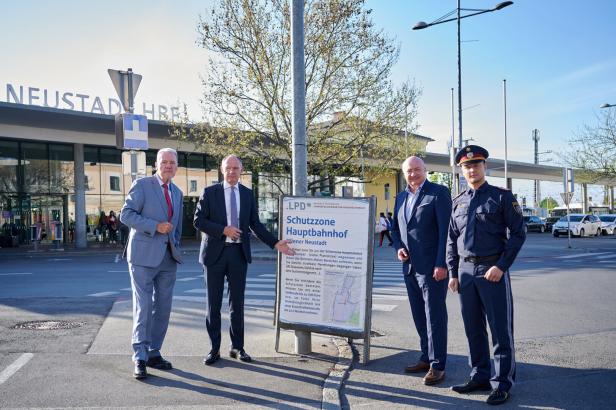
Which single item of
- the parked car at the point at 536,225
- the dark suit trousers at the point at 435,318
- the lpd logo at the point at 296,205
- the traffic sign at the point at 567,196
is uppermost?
the traffic sign at the point at 567,196

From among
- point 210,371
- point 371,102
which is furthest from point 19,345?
point 371,102

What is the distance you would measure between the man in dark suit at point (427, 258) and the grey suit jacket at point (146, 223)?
230cm

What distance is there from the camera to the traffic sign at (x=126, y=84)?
34.6 ft

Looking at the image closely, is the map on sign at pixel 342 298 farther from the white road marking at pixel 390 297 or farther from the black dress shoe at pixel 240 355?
the white road marking at pixel 390 297

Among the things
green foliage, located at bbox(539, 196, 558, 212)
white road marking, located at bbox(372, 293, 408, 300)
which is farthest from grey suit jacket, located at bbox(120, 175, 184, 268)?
green foliage, located at bbox(539, 196, 558, 212)

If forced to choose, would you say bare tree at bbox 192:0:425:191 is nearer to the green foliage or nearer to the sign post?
the sign post

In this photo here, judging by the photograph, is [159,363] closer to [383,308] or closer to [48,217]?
[383,308]

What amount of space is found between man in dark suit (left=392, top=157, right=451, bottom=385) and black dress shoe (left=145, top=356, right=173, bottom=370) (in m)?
2.30

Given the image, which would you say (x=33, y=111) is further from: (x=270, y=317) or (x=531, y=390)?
(x=531, y=390)

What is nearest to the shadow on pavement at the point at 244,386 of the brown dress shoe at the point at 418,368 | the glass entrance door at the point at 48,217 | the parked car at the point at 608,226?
the brown dress shoe at the point at 418,368

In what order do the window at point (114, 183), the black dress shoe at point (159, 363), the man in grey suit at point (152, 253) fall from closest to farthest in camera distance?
the man in grey suit at point (152, 253) → the black dress shoe at point (159, 363) → the window at point (114, 183)

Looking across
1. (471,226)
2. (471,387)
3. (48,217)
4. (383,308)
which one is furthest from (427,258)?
(48,217)

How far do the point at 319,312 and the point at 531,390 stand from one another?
2.17 m

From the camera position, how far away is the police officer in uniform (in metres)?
4.76
